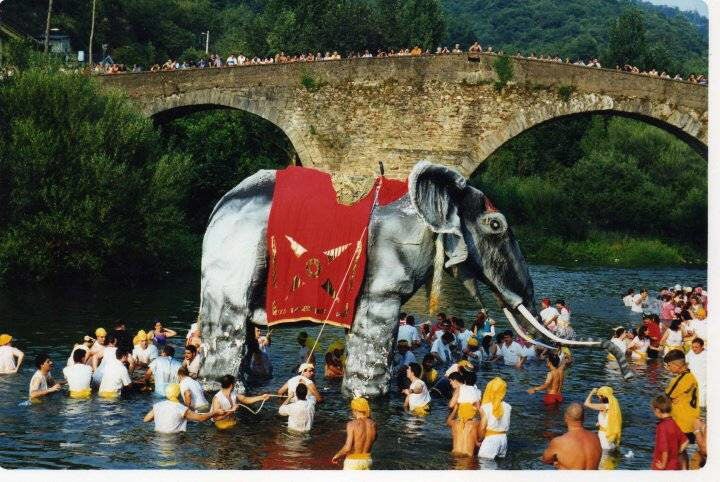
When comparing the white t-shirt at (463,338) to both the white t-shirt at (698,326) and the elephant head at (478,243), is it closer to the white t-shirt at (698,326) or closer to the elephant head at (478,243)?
the elephant head at (478,243)

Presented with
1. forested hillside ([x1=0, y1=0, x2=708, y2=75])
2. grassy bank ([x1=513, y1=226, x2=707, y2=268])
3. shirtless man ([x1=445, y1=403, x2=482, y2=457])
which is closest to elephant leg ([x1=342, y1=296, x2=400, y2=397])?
shirtless man ([x1=445, y1=403, x2=482, y2=457])

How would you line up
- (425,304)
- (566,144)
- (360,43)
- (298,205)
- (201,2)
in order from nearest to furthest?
(298,205)
(425,304)
(566,144)
(360,43)
(201,2)

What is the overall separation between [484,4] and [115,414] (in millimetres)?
93337

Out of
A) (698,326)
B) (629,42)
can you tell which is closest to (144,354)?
(698,326)

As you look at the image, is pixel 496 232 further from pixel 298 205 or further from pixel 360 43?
pixel 360 43

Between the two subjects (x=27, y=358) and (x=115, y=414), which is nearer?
(x=115, y=414)

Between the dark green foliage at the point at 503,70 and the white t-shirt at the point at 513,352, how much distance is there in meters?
16.4

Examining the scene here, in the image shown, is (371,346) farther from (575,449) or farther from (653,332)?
(653,332)

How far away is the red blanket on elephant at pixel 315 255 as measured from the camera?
12.6 metres

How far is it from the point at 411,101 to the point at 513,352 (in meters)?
16.8

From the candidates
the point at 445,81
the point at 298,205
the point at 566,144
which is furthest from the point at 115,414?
the point at 566,144

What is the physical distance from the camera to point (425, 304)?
992 inches

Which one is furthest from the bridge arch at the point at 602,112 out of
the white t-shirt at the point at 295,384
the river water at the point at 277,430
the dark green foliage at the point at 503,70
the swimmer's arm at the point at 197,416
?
the swimmer's arm at the point at 197,416

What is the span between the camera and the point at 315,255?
12.6 m
